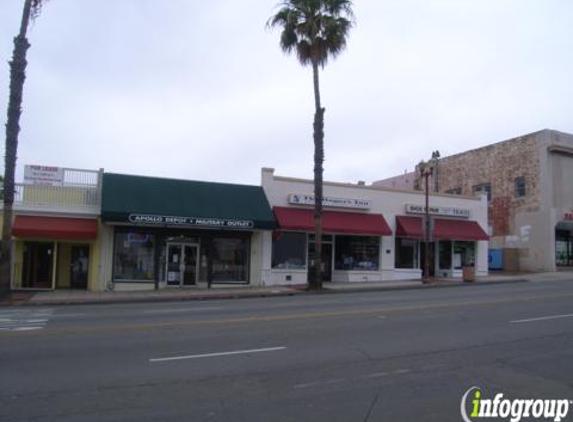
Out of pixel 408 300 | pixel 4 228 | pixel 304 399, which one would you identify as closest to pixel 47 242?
pixel 4 228

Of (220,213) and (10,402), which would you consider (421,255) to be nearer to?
(220,213)

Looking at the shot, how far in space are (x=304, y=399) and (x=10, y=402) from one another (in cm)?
352

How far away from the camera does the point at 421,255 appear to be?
3275cm

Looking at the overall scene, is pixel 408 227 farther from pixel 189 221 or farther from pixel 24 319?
pixel 24 319

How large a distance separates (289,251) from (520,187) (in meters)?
19.1

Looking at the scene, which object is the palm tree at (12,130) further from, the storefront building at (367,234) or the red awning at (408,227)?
the red awning at (408,227)

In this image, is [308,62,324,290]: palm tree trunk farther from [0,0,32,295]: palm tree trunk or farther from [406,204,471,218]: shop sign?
[0,0,32,295]: palm tree trunk

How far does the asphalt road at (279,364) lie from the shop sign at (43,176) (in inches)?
434

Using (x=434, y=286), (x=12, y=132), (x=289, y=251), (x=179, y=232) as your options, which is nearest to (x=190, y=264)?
(x=179, y=232)

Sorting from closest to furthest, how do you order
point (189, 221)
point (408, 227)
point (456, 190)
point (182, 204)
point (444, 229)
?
point (189, 221)
point (182, 204)
point (408, 227)
point (444, 229)
point (456, 190)

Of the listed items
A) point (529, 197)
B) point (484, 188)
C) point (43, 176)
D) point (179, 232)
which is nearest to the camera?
point (43, 176)

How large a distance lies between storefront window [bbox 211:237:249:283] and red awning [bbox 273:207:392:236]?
89.6 inches

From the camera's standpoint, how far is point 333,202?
28.6 m

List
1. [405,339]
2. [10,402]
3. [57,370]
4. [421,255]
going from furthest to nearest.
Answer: [421,255]
[405,339]
[57,370]
[10,402]
